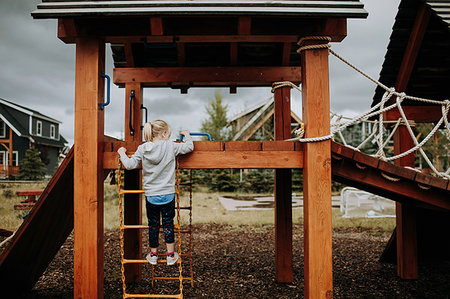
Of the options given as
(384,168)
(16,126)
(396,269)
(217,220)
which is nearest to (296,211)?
(217,220)

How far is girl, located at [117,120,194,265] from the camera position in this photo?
3242 millimetres

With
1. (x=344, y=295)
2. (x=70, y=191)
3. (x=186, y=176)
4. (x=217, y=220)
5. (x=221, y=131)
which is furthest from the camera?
(x=221, y=131)

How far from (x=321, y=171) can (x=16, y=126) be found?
2669 centimetres

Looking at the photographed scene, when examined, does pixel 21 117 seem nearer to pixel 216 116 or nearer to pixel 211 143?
pixel 216 116

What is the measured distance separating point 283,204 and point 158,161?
235 centimetres

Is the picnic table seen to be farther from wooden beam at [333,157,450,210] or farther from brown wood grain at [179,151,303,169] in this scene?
wooden beam at [333,157,450,210]

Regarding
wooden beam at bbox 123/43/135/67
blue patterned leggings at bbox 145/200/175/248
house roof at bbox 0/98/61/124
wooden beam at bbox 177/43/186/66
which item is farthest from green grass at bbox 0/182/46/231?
house roof at bbox 0/98/61/124

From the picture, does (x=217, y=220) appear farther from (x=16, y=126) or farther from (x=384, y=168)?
(x=16, y=126)

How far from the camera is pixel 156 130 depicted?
3393mm

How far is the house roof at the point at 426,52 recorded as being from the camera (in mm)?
4777

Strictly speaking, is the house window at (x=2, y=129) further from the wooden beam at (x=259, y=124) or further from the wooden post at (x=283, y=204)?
the wooden post at (x=283, y=204)

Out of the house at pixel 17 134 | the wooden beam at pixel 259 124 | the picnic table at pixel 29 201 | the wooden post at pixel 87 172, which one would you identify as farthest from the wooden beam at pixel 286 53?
the house at pixel 17 134

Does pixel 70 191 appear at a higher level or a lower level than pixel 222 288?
higher

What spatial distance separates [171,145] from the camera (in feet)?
10.8
